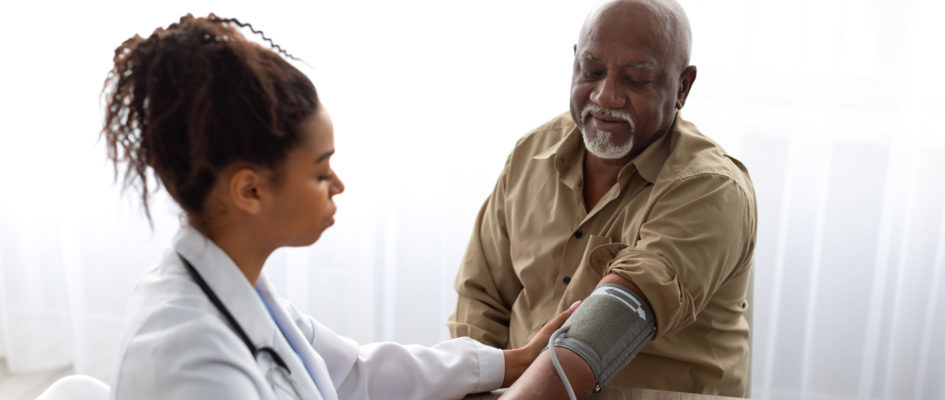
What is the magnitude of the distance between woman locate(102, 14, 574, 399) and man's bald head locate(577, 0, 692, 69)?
669mm

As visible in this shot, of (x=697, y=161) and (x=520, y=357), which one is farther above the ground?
(x=697, y=161)

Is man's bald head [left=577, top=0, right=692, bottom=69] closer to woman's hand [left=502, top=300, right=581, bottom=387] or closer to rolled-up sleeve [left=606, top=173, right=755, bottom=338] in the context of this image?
rolled-up sleeve [left=606, top=173, right=755, bottom=338]

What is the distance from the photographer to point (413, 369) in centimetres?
120

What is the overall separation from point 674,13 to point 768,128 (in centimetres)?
84

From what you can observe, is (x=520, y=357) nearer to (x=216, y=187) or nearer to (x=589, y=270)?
(x=589, y=270)

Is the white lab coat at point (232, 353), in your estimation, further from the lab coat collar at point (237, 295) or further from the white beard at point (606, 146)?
the white beard at point (606, 146)

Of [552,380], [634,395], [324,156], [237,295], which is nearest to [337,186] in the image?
[324,156]

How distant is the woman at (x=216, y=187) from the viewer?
2.77 feet

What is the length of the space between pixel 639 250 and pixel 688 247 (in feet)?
0.26

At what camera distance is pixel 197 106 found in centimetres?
84

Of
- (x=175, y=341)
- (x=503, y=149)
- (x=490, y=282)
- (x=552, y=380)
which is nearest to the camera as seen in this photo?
(x=175, y=341)

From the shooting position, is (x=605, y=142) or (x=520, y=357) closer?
(x=520, y=357)

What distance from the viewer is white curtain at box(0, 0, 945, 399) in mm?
2121

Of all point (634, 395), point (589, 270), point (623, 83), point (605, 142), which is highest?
point (623, 83)
